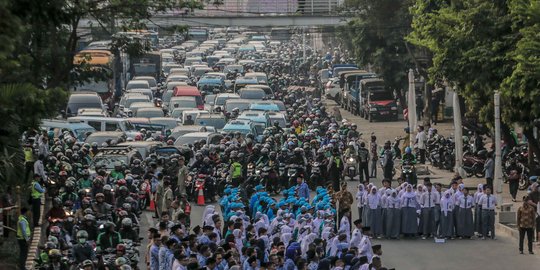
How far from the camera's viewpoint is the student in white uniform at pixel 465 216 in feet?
121

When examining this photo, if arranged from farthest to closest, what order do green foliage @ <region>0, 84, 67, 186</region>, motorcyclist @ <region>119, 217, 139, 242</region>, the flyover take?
the flyover, motorcyclist @ <region>119, 217, 139, 242</region>, green foliage @ <region>0, 84, 67, 186</region>

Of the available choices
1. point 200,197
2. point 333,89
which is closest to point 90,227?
point 200,197

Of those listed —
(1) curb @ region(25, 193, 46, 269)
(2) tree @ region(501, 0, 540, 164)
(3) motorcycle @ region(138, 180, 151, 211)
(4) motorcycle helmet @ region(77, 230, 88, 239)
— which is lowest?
(3) motorcycle @ region(138, 180, 151, 211)

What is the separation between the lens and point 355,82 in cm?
7406

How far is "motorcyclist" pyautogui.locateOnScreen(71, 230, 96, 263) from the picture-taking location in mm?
29078

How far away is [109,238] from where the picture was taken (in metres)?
30.6

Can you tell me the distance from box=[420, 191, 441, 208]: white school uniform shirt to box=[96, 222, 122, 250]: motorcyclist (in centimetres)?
865

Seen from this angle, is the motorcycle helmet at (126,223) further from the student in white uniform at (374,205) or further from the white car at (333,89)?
the white car at (333,89)

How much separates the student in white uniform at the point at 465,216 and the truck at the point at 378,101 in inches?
1253

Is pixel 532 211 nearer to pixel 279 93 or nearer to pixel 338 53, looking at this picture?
pixel 279 93

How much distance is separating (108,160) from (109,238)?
11791 mm

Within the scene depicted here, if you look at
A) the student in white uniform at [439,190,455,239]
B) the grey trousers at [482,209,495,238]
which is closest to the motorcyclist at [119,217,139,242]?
the student in white uniform at [439,190,455,239]

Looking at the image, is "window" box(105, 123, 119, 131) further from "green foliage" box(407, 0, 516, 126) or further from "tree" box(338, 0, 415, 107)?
"tree" box(338, 0, 415, 107)

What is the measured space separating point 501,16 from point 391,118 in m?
25.6
